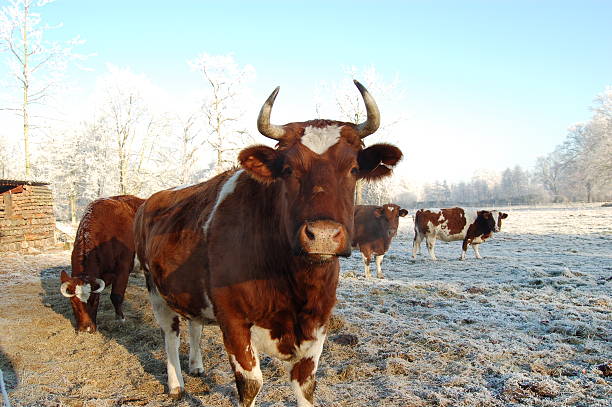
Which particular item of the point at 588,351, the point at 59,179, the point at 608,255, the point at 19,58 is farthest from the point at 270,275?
the point at 59,179

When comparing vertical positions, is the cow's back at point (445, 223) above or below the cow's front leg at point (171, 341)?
above

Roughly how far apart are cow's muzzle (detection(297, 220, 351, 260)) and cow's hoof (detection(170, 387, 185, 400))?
8.37 feet

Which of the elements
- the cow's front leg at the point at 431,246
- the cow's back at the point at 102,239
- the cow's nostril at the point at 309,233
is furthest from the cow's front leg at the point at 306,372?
the cow's front leg at the point at 431,246

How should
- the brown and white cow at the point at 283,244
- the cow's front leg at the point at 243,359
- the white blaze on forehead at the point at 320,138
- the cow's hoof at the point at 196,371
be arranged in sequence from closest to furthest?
1. the brown and white cow at the point at 283,244
2. the white blaze on forehead at the point at 320,138
3. the cow's front leg at the point at 243,359
4. the cow's hoof at the point at 196,371

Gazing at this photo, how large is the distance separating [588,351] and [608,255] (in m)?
10.5

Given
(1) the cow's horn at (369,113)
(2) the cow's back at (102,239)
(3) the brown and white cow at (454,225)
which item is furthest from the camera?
(3) the brown and white cow at (454,225)

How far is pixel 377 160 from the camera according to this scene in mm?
2910

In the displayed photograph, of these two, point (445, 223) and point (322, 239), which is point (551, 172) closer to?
point (445, 223)

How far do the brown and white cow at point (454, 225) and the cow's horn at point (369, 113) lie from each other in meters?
13.2

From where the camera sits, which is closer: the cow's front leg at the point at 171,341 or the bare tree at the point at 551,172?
the cow's front leg at the point at 171,341

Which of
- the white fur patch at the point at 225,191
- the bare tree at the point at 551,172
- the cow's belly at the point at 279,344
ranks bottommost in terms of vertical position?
the cow's belly at the point at 279,344

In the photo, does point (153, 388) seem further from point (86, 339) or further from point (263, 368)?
point (86, 339)

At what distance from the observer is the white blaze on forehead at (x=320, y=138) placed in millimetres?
2639

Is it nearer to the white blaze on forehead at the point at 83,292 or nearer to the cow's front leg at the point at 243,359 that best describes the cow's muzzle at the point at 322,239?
the cow's front leg at the point at 243,359
